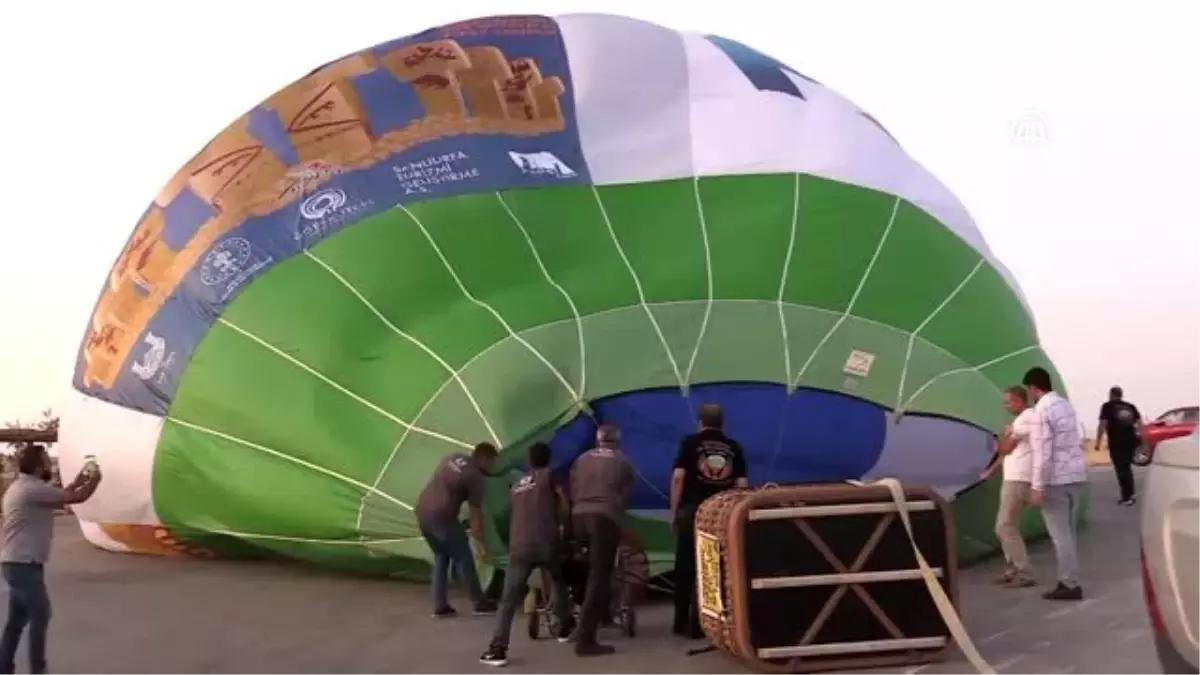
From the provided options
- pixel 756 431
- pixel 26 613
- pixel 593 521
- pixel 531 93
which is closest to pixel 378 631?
pixel 593 521

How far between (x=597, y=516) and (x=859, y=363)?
2858 millimetres

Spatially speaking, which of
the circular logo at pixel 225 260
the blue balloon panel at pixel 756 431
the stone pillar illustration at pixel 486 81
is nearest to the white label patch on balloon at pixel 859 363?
the blue balloon panel at pixel 756 431

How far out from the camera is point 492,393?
8.82 metres

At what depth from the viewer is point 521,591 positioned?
707 centimetres

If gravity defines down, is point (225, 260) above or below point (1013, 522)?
above

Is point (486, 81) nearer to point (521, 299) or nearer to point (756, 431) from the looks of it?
point (521, 299)

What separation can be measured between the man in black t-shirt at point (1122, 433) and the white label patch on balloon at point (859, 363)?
20.7ft

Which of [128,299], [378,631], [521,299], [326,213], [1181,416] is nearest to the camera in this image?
[378,631]

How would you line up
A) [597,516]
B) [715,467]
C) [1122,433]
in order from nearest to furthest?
1. [597,516]
2. [715,467]
3. [1122,433]

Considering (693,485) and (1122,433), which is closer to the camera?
(693,485)

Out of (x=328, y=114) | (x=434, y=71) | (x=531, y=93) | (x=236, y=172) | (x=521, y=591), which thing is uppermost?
(x=434, y=71)

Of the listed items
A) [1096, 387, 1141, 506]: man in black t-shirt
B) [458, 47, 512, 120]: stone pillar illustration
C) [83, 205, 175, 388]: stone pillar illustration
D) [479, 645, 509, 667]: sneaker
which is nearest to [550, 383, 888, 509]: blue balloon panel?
[479, 645, 509, 667]: sneaker

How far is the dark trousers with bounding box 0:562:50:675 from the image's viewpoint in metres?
6.51

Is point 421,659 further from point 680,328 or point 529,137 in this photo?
point 529,137
